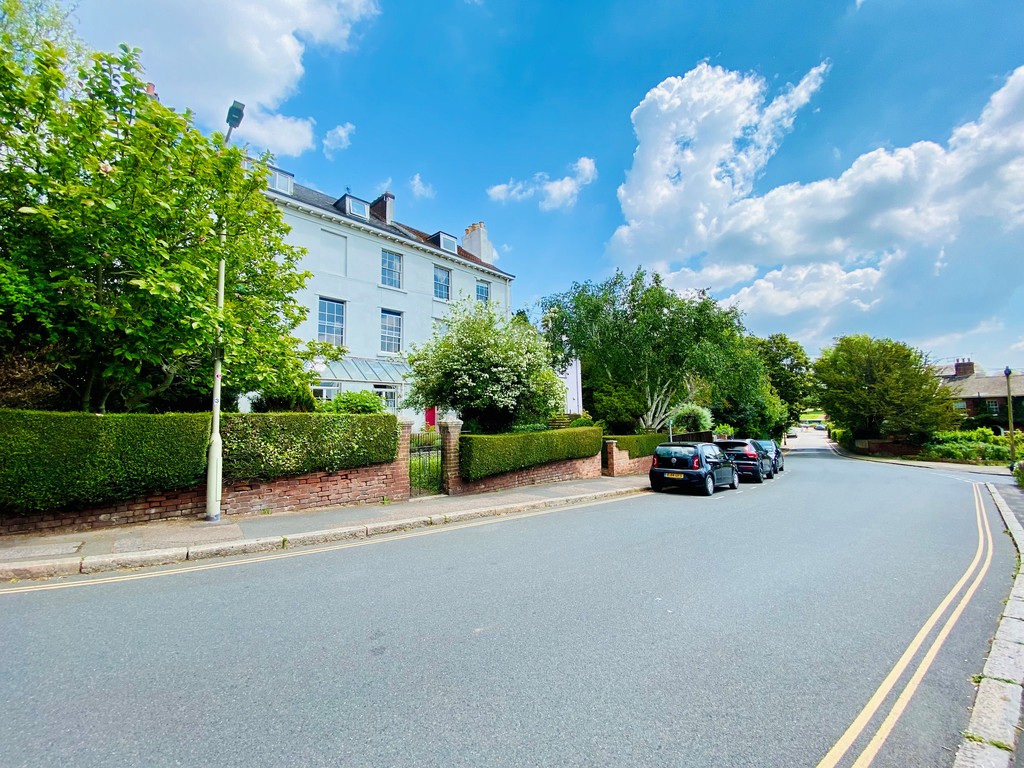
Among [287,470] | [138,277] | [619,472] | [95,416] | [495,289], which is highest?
[495,289]

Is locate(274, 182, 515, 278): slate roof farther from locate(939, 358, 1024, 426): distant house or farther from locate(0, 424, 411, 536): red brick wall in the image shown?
locate(939, 358, 1024, 426): distant house

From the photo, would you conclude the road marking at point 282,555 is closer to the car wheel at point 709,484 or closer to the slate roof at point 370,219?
the car wheel at point 709,484

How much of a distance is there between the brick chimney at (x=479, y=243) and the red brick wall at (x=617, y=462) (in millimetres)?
18408

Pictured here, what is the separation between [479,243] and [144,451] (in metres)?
26.9

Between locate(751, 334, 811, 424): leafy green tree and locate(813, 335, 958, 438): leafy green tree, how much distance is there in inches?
269

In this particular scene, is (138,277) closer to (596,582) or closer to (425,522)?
(425,522)

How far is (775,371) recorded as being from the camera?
2083 inches

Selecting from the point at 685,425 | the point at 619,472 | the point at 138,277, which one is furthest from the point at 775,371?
the point at 138,277

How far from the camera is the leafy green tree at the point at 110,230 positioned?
689cm

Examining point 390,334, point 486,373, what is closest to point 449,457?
point 486,373

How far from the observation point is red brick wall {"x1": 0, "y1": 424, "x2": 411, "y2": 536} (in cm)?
738

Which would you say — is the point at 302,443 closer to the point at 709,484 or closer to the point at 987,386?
the point at 709,484

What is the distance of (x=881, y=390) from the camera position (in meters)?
38.8

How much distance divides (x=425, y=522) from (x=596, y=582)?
180 inches
